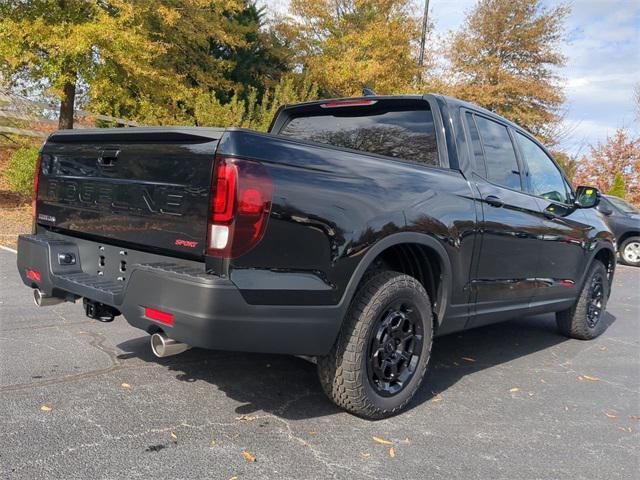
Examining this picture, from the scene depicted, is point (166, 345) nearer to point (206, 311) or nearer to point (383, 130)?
point (206, 311)

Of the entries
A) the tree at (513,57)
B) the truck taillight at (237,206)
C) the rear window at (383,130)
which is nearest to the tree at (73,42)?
the rear window at (383,130)

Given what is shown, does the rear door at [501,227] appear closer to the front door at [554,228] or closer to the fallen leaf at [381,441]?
the front door at [554,228]

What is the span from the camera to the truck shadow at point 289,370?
11.0 ft

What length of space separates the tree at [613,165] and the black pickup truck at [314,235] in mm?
32151

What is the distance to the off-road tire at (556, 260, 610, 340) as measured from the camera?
545 centimetres

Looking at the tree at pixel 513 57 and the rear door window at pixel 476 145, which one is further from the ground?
the tree at pixel 513 57

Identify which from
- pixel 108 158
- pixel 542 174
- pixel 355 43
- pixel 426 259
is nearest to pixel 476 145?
pixel 426 259

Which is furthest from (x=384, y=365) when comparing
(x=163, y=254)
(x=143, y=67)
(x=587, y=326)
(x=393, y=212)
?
(x=143, y=67)

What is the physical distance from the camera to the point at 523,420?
3.41 m

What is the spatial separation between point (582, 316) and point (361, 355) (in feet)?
11.3

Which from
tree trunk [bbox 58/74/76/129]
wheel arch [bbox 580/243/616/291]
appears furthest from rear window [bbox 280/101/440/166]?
tree trunk [bbox 58/74/76/129]

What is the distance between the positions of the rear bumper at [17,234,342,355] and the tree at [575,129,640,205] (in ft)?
111

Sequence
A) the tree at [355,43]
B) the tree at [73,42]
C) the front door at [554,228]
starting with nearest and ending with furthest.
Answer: the front door at [554,228]
the tree at [73,42]
the tree at [355,43]

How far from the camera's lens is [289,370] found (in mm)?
3941
